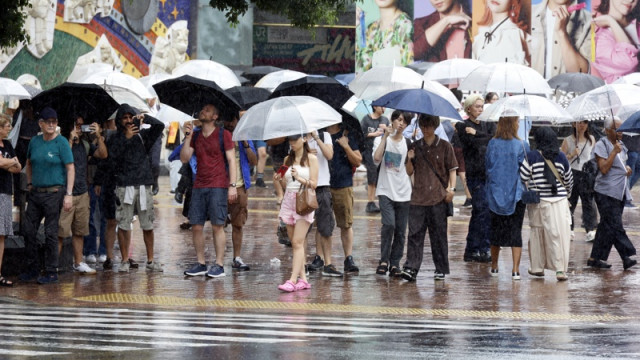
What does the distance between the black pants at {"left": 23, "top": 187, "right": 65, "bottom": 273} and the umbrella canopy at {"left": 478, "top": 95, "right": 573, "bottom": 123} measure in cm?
476

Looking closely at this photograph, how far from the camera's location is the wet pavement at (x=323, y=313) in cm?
904

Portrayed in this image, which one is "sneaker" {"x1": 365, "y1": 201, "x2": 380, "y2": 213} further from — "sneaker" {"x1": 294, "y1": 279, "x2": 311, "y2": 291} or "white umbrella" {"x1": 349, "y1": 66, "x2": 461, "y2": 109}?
"sneaker" {"x1": 294, "y1": 279, "x2": 311, "y2": 291}

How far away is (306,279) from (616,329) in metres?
3.88

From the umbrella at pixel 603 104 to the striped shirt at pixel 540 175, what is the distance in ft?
5.25

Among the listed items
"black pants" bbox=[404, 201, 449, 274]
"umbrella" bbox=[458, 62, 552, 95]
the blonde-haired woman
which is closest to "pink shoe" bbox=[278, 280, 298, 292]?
the blonde-haired woman

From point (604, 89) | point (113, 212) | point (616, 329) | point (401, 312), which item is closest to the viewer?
point (616, 329)

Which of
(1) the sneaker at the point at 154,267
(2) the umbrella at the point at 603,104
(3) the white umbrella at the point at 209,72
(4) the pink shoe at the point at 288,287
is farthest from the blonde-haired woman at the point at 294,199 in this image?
(3) the white umbrella at the point at 209,72

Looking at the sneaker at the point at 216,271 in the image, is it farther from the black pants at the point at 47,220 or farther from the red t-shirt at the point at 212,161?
the black pants at the point at 47,220

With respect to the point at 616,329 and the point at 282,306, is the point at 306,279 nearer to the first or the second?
the point at 282,306

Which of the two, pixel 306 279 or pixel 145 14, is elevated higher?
pixel 145 14

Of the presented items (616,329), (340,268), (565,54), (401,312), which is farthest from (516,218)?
(565,54)

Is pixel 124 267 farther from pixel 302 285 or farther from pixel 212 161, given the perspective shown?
pixel 302 285

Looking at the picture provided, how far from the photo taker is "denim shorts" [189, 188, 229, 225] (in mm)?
13820

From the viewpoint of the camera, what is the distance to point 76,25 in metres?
26.9
